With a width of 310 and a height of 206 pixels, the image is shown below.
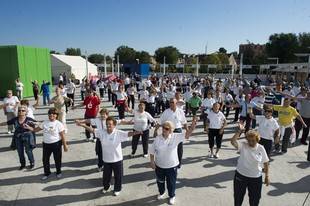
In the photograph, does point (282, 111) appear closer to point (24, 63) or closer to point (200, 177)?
point (200, 177)

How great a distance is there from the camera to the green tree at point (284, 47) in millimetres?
56719

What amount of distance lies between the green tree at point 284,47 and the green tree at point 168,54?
64.9ft

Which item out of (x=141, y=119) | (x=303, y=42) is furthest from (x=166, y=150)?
(x=303, y=42)

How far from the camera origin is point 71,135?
10.8 meters

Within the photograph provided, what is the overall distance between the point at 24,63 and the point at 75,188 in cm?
1846

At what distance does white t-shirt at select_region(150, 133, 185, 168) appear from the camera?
5336 mm

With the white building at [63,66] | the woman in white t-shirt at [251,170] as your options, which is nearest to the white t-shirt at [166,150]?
the woman in white t-shirt at [251,170]

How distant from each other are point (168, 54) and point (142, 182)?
6021 centimetres

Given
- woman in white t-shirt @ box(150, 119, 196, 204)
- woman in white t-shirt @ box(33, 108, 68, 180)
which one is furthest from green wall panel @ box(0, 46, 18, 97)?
woman in white t-shirt @ box(150, 119, 196, 204)

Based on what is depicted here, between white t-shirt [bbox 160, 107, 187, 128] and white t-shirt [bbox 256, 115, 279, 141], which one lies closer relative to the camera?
white t-shirt [bbox 256, 115, 279, 141]

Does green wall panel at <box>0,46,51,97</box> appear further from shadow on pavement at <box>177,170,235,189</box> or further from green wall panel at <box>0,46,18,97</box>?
shadow on pavement at <box>177,170,235,189</box>

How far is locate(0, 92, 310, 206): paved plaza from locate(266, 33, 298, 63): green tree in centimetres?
5346

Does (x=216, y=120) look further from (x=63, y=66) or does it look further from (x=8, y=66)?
(x=63, y=66)

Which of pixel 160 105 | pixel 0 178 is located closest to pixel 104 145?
pixel 0 178
